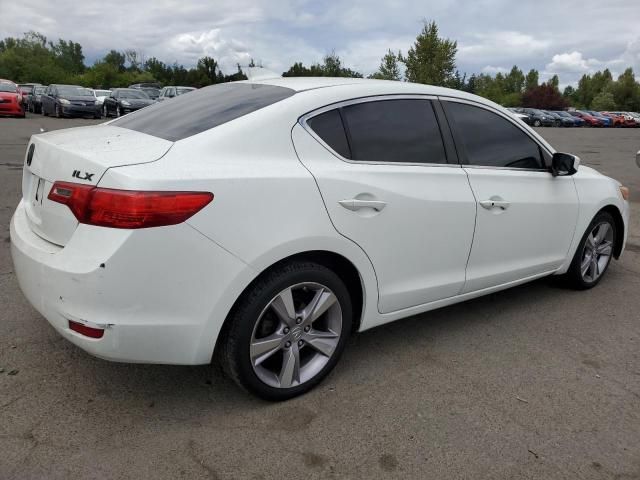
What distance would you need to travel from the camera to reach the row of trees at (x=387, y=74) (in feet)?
135

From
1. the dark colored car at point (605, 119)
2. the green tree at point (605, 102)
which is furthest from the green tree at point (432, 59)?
the green tree at point (605, 102)

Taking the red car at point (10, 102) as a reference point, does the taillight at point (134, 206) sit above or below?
above

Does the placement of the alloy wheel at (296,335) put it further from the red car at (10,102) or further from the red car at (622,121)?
the red car at (622,121)

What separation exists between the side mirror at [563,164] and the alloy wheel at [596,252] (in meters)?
0.77

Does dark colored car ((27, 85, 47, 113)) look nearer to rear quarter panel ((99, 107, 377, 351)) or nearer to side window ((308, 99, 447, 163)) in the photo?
side window ((308, 99, 447, 163))

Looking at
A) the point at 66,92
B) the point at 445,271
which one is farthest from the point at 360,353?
the point at 66,92

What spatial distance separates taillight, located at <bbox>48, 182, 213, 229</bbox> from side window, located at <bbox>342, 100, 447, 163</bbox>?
0.98 metres

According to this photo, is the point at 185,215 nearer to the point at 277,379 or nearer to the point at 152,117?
the point at 277,379

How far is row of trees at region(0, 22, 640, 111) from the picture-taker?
41.2 metres

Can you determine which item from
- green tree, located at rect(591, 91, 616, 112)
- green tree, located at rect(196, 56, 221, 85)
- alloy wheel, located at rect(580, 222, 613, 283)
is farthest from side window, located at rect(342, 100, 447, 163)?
green tree, located at rect(591, 91, 616, 112)

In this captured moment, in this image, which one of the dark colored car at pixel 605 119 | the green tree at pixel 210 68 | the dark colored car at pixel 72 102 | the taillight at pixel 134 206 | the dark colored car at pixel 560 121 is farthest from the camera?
the green tree at pixel 210 68

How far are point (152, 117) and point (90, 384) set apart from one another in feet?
5.01

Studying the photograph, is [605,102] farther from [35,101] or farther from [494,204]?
[494,204]

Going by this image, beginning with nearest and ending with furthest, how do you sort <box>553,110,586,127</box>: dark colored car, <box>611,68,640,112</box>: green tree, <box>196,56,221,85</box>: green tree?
<box>553,110,586,127</box>: dark colored car < <box>196,56,221,85</box>: green tree < <box>611,68,640,112</box>: green tree
